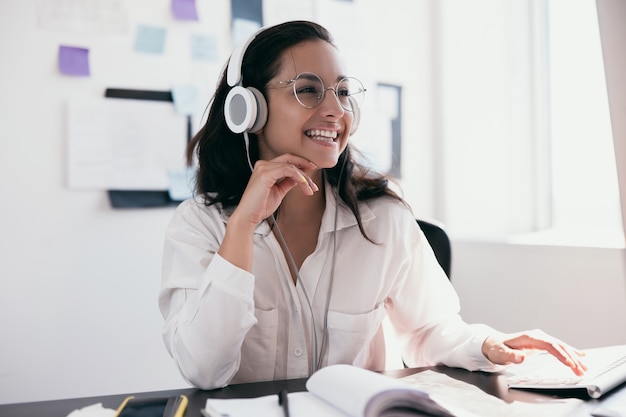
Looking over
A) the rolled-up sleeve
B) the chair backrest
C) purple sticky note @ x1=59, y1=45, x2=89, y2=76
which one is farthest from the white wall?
the rolled-up sleeve

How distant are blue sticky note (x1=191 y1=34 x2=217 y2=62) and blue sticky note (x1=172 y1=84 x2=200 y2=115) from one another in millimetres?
116

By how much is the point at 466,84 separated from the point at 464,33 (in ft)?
0.71

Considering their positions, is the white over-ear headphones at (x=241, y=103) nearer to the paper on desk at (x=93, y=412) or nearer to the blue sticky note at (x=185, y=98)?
the paper on desk at (x=93, y=412)

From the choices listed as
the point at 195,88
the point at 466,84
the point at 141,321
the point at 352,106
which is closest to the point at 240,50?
the point at 352,106

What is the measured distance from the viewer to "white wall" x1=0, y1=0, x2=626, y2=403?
1774 mm

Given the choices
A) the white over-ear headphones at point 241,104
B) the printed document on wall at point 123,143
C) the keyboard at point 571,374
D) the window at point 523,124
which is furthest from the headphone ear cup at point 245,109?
the window at point 523,124

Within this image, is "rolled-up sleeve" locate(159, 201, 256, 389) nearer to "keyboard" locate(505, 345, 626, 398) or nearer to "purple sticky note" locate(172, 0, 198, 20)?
"keyboard" locate(505, 345, 626, 398)

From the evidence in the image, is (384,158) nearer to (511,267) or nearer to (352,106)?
(511,267)

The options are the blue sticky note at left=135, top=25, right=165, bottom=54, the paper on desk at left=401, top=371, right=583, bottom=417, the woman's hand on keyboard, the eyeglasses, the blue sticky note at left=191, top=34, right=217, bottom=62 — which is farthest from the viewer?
the blue sticky note at left=191, top=34, right=217, bottom=62

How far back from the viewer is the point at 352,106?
124 centimetres

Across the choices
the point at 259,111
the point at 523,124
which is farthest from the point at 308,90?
the point at 523,124

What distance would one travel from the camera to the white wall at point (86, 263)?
1.77m

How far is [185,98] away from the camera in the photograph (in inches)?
80.3

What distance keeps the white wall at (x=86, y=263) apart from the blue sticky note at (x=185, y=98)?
41mm
